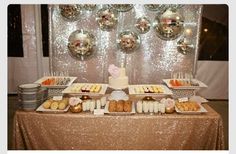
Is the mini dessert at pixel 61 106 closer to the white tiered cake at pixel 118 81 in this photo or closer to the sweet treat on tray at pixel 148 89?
the white tiered cake at pixel 118 81

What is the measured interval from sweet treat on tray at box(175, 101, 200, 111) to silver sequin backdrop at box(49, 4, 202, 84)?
3.85 feet

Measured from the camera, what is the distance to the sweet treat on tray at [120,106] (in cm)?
159

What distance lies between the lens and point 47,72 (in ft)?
9.97

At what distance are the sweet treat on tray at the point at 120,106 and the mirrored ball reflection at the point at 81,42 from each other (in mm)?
1144

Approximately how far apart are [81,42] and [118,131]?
1.31 metres

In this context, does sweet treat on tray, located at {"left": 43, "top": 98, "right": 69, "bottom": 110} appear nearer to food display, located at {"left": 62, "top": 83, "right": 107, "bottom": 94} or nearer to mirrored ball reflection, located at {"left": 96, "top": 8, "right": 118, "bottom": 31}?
food display, located at {"left": 62, "top": 83, "right": 107, "bottom": 94}

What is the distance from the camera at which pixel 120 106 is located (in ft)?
5.28

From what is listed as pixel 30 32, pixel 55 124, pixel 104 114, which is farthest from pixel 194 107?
pixel 30 32

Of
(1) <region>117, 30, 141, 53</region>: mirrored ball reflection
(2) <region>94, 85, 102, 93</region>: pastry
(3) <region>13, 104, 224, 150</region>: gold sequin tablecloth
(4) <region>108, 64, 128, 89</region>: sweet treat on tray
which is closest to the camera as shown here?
(3) <region>13, 104, 224, 150</region>: gold sequin tablecloth

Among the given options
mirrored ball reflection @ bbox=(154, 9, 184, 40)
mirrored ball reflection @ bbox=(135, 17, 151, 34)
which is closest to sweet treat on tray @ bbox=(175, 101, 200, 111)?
mirrored ball reflection @ bbox=(154, 9, 184, 40)

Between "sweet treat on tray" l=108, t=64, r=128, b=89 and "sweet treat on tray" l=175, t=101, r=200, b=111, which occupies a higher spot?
"sweet treat on tray" l=108, t=64, r=128, b=89

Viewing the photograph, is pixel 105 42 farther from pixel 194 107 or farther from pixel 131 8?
pixel 194 107

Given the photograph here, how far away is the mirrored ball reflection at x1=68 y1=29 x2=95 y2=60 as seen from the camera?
268 centimetres

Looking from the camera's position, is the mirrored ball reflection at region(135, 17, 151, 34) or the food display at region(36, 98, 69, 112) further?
the mirrored ball reflection at region(135, 17, 151, 34)
